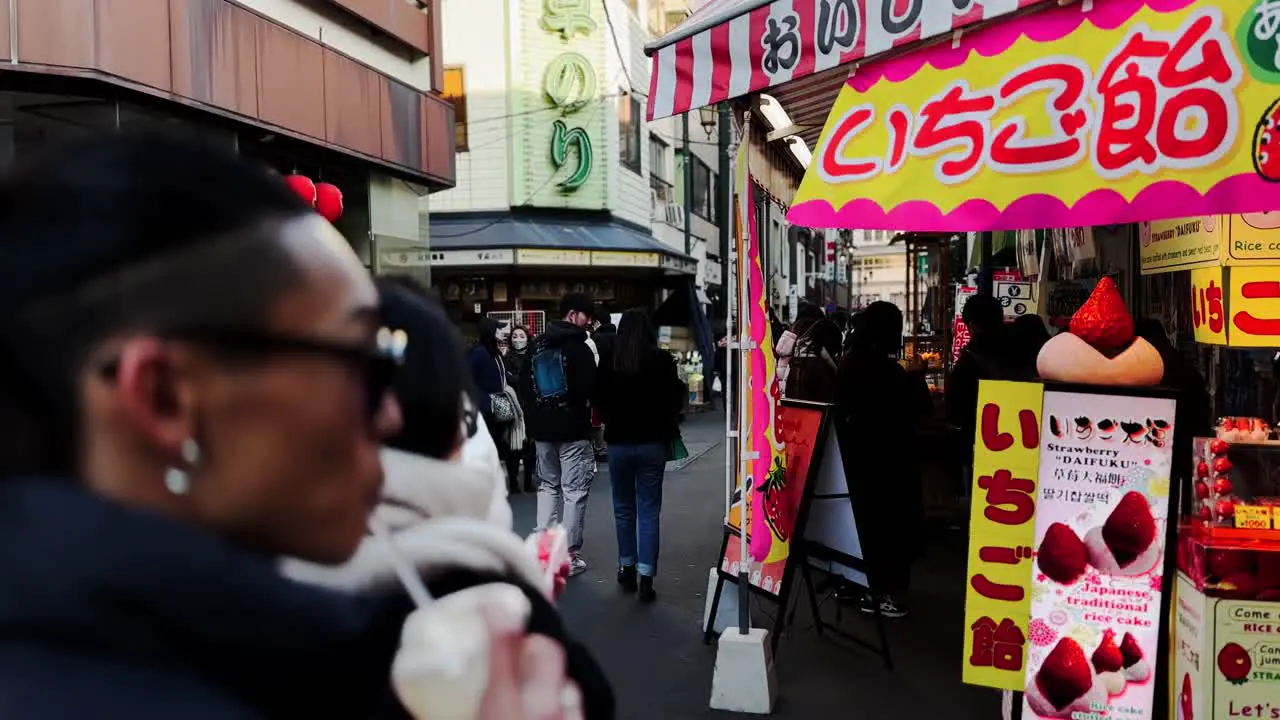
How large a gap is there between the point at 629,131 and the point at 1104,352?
1906 centimetres

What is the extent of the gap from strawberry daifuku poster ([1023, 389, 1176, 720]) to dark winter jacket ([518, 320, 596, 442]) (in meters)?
3.83

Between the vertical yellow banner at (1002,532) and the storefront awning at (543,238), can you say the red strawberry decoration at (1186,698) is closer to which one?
the vertical yellow banner at (1002,532)

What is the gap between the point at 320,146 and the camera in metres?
10.2

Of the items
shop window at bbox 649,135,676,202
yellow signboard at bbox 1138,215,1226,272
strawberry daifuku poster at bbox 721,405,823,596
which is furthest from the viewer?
shop window at bbox 649,135,676,202

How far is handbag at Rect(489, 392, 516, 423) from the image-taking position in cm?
984

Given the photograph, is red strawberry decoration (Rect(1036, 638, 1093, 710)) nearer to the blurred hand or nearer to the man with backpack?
the blurred hand

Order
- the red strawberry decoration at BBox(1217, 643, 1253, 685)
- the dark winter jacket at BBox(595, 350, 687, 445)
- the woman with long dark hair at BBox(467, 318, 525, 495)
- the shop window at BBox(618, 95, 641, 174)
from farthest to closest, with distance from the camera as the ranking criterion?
1. the shop window at BBox(618, 95, 641, 174)
2. the woman with long dark hair at BBox(467, 318, 525, 495)
3. the dark winter jacket at BBox(595, 350, 687, 445)
4. the red strawberry decoration at BBox(1217, 643, 1253, 685)

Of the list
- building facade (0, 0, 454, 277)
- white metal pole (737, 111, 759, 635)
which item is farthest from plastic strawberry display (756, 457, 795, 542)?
building facade (0, 0, 454, 277)

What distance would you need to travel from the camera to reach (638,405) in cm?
647

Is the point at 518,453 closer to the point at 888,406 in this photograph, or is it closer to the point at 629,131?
the point at 888,406

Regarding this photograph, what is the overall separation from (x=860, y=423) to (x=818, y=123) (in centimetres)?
201

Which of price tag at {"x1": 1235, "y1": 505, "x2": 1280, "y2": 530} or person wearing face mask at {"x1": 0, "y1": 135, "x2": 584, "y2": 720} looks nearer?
person wearing face mask at {"x1": 0, "y1": 135, "x2": 584, "y2": 720}

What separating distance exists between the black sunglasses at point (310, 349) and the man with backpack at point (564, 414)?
586 centimetres

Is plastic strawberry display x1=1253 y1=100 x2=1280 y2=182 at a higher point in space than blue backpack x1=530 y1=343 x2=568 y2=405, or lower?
higher
